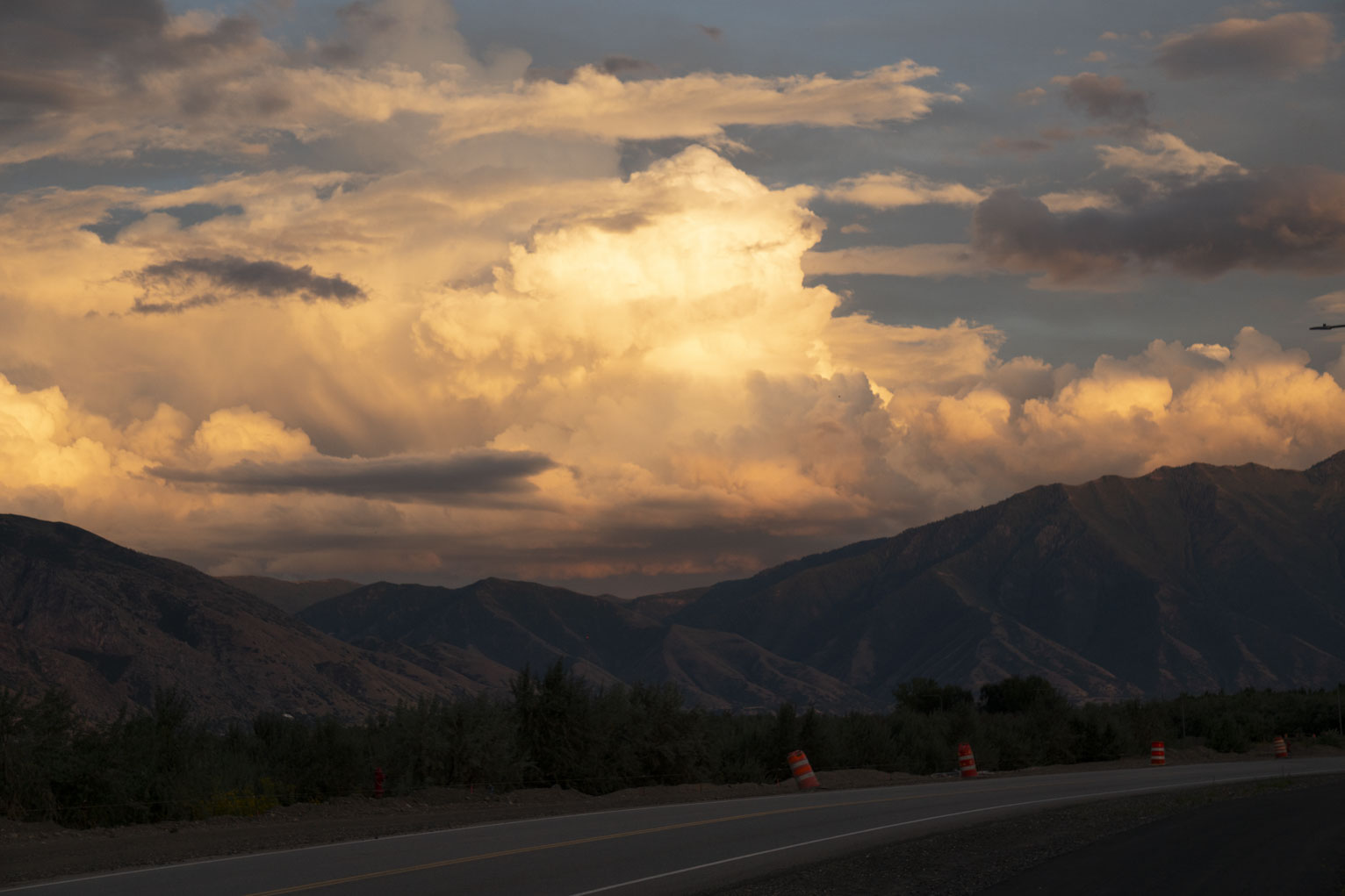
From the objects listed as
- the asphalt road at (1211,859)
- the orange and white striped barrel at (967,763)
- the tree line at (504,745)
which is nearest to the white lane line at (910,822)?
the asphalt road at (1211,859)

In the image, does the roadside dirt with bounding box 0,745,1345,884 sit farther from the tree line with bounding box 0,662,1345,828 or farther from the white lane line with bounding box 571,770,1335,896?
the white lane line with bounding box 571,770,1335,896

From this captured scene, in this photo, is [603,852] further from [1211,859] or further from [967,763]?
[967,763]

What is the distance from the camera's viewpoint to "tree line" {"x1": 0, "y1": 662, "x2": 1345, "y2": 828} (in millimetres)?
27188

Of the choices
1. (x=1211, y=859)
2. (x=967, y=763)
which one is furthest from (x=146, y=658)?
(x=1211, y=859)

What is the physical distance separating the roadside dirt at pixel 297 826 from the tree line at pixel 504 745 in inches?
47.1

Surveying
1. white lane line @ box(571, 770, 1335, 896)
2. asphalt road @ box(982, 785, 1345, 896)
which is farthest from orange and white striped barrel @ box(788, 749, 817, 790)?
asphalt road @ box(982, 785, 1345, 896)

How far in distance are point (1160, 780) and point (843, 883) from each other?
73.1ft

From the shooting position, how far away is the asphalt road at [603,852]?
58.0 ft

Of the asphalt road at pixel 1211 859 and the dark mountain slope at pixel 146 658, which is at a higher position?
the dark mountain slope at pixel 146 658

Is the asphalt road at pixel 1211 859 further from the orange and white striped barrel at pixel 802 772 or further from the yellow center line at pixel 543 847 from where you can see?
the orange and white striped barrel at pixel 802 772

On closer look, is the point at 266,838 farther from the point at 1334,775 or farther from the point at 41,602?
the point at 41,602

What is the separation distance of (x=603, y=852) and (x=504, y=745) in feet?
51.2

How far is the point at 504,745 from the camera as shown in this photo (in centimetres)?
3628

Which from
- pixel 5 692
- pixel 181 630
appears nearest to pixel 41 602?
pixel 181 630
